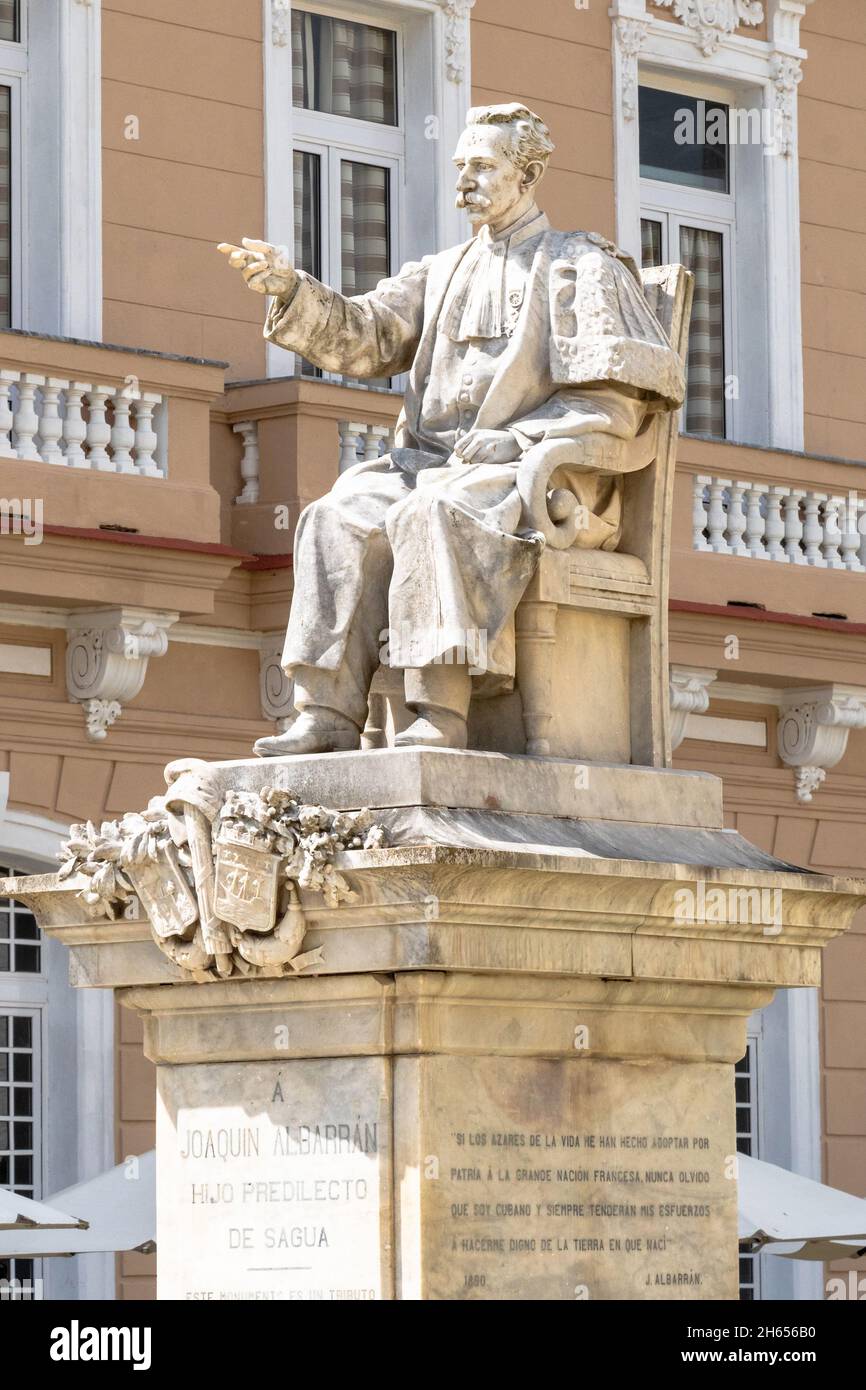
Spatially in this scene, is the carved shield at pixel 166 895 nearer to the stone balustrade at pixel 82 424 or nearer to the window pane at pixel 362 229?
the stone balustrade at pixel 82 424

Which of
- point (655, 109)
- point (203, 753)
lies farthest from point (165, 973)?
point (655, 109)

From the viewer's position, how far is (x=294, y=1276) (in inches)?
301

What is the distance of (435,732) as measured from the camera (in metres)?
7.64

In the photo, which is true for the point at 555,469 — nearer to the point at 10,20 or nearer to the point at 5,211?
the point at 5,211

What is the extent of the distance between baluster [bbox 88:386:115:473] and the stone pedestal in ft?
23.9

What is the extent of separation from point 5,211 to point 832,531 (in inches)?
199

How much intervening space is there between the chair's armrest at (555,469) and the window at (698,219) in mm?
10855

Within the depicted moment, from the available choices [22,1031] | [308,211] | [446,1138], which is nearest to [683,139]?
[308,211]

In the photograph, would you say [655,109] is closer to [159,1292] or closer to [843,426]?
[843,426]

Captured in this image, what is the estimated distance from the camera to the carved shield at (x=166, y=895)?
766cm

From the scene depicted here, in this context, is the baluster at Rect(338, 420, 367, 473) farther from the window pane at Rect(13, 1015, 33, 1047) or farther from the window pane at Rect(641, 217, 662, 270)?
the window pane at Rect(641, 217, 662, 270)

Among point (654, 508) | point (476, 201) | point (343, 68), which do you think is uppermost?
point (343, 68)

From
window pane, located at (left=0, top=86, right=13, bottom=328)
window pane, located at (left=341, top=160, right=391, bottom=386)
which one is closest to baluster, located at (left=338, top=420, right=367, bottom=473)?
window pane, located at (left=341, top=160, right=391, bottom=386)

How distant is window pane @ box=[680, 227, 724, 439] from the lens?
19000mm
